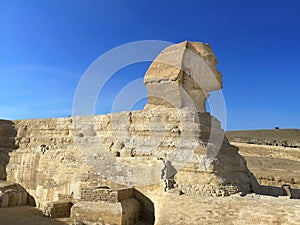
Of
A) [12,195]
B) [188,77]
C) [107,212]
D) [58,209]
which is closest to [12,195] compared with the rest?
[12,195]

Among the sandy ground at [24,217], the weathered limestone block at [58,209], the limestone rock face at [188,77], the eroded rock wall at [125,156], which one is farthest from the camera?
the limestone rock face at [188,77]

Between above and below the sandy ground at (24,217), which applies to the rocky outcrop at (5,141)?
above

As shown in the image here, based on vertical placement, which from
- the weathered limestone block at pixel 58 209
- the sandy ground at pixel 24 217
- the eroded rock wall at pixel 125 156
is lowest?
the sandy ground at pixel 24 217

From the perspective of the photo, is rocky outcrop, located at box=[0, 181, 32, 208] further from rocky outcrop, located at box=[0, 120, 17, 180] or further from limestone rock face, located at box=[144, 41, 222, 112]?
limestone rock face, located at box=[144, 41, 222, 112]

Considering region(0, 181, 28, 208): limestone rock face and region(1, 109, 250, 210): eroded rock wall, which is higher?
region(1, 109, 250, 210): eroded rock wall

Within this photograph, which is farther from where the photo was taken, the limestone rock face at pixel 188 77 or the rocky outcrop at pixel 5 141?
the rocky outcrop at pixel 5 141

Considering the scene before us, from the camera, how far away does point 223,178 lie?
28.6 feet

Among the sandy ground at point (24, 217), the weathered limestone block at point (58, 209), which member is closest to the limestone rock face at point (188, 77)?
the weathered limestone block at point (58, 209)

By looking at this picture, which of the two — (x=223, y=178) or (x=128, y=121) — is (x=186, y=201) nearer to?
(x=223, y=178)

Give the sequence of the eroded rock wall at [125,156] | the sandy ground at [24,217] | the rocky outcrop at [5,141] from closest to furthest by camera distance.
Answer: the eroded rock wall at [125,156] < the sandy ground at [24,217] < the rocky outcrop at [5,141]

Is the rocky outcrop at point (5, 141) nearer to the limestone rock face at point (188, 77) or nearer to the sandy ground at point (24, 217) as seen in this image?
the sandy ground at point (24, 217)

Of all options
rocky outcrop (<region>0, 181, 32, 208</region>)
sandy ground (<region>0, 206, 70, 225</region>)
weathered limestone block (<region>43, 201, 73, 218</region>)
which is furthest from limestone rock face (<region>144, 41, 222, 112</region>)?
rocky outcrop (<region>0, 181, 32, 208</region>)

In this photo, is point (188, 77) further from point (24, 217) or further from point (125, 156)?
point (24, 217)

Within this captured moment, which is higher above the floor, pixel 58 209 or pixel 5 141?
pixel 5 141
